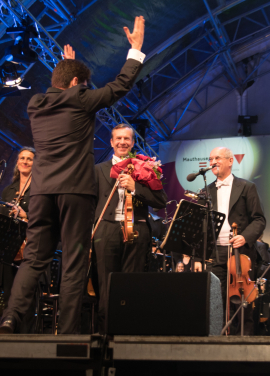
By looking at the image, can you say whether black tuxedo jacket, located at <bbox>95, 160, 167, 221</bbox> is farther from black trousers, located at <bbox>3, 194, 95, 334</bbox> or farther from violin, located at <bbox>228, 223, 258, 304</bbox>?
violin, located at <bbox>228, 223, 258, 304</bbox>

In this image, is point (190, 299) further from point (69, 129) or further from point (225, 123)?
point (225, 123)

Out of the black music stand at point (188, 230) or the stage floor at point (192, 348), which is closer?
the stage floor at point (192, 348)

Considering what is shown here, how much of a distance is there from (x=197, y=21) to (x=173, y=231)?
7.31 metres

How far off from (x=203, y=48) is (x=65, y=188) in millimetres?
9738

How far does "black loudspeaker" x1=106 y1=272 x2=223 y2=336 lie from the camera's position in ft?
6.95

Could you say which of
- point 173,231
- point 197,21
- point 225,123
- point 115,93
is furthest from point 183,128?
point 115,93

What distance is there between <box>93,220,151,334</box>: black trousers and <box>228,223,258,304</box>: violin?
1.27 m

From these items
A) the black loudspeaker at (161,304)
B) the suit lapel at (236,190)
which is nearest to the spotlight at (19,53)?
the suit lapel at (236,190)

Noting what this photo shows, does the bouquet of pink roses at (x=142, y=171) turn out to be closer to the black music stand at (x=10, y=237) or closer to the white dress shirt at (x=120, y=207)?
the white dress shirt at (x=120, y=207)

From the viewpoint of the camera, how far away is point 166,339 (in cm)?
201

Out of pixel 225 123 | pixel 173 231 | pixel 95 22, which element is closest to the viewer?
pixel 173 231

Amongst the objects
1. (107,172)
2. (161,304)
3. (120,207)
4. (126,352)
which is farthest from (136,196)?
(126,352)

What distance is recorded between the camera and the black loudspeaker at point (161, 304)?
2.12 meters

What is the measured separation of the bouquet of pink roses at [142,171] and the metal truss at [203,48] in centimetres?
667
